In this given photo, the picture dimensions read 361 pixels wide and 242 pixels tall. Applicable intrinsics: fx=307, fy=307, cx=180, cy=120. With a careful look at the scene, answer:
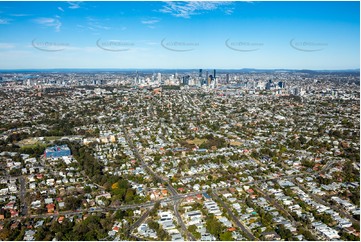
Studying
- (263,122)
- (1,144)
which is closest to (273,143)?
(263,122)

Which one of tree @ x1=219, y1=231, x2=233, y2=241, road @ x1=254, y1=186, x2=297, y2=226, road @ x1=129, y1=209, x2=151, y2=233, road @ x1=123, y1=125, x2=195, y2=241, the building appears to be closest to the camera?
tree @ x1=219, y1=231, x2=233, y2=241

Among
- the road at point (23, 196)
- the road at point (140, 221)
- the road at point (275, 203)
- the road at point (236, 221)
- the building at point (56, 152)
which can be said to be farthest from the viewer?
the building at point (56, 152)

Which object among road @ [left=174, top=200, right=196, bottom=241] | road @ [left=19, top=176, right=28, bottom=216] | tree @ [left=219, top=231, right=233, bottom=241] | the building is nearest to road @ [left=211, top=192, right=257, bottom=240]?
tree @ [left=219, top=231, right=233, bottom=241]

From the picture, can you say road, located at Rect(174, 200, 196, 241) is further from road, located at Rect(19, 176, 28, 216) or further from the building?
the building

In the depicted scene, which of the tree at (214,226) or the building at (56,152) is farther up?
the building at (56,152)

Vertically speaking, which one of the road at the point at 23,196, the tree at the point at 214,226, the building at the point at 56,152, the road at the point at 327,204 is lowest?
the road at the point at 23,196

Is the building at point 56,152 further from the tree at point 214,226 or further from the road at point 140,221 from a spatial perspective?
the tree at point 214,226

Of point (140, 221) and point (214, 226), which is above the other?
point (214, 226)

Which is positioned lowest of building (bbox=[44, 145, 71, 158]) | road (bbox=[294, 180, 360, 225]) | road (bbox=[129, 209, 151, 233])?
road (bbox=[129, 209, 151, 233])

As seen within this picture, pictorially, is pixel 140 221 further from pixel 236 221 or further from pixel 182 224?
pixel 236 221

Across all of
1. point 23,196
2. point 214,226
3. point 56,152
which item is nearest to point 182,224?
point 214,226

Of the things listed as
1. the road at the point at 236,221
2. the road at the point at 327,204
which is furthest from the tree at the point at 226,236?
the road at the point at 327,204

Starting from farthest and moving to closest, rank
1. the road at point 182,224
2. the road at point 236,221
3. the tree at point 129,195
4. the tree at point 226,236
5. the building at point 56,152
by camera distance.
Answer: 1. the building at point 56,152
2. the tree at point 129,195
3. the road at point 236,221
4. the road at point 182,224
5. the tree at point 226,236
